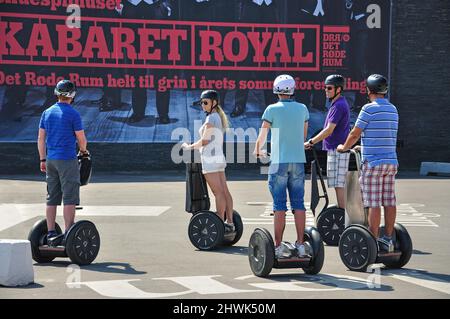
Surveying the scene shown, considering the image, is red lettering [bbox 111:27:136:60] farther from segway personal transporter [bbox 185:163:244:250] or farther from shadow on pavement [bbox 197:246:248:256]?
shadow on pavement [bbox 197:246:248:256]

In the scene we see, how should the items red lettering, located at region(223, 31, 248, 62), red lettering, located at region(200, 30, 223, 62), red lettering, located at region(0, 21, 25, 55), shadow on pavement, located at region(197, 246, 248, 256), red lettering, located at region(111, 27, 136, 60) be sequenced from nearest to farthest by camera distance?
shadow on pavement, located at region(197, 246, 248, 256) → red lettering, located at region(0, 21, 25, 55) → red lettering, located at region(111, 27, 136, 60) → red lettering, located at region(200, 30, 223, 62) → red lettering, located at region(223, 31, 248, 62)

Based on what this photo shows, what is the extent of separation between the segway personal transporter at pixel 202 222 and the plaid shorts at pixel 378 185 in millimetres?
2303

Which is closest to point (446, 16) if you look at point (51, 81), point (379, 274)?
point (51, 81)

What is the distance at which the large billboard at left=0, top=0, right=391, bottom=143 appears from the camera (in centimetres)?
2644

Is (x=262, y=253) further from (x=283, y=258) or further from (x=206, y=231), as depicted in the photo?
(x=206, y=231)

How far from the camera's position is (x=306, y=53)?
1113 inches

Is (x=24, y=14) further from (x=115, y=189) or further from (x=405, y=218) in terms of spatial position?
(x=405, y=218)

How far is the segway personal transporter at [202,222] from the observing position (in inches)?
439

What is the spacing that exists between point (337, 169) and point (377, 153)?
6.74 ft

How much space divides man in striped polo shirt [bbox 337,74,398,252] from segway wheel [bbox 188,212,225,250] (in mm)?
2290

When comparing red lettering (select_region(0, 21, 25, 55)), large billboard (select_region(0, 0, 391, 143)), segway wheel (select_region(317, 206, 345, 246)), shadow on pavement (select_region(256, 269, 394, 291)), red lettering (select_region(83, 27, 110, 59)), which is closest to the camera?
shadow on pavement (select_region(256, 269, 394, 291))

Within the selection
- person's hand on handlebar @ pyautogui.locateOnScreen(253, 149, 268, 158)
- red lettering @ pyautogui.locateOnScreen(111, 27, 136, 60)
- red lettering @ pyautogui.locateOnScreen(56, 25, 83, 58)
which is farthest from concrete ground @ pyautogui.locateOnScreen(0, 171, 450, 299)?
red lettering @ pyautogui.locateOnScreen(111, 27, 136, 60)

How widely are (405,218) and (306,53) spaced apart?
1411 centimetres

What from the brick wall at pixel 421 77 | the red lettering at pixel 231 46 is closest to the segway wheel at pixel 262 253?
the red lettering at pixel 231 46
